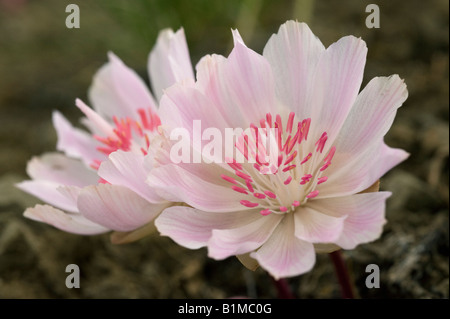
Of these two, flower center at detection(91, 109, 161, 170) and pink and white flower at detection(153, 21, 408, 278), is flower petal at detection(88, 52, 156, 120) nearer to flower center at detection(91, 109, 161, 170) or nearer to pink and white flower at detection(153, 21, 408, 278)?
flower center at detection(91, 109, 161, 170)

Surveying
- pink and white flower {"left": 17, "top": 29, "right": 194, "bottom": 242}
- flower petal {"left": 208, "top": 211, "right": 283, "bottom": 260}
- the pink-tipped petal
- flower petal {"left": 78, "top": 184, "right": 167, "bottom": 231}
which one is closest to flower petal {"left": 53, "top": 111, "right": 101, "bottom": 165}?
pink and white flower {"left": 17, "top": 29, "right": 194, "bottom": 242}

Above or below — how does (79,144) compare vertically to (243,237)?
above

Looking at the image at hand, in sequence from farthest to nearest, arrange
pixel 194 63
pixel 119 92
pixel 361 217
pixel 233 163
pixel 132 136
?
1. pixel 194 63
2. pixel 119 92
3. pixel 132 136
4. pixel 233 163
5. pixel 361 217

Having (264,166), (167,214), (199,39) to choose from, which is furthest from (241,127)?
(199,39)

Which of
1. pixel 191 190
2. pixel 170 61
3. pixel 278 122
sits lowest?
pixel 191 190

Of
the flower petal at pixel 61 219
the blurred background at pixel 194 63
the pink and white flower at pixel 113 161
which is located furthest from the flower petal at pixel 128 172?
the blurred background at pixel 194 63

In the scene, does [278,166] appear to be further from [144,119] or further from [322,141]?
[144,119]

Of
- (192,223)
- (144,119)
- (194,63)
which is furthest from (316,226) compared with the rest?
(194,63)

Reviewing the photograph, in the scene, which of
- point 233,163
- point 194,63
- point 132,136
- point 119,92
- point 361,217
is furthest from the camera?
point 194,63
